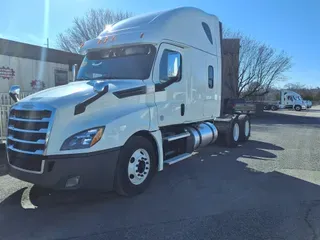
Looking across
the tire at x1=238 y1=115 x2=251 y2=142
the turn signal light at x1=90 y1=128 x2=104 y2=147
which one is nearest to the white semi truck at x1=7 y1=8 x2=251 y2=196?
the turn signal light at x1=90 y1=128 x2=104 y2=147

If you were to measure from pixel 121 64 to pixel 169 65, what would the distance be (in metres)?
0.96

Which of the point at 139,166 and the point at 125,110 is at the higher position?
the point at 125,110

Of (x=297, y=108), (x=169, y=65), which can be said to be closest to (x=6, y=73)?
(x=169, y=65)

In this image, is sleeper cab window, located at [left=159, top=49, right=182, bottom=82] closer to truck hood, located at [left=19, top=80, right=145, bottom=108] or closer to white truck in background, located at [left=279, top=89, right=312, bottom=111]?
truck hood, located at [left=19, top=80, right=145, bottom=108]

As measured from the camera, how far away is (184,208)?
14.2 ft

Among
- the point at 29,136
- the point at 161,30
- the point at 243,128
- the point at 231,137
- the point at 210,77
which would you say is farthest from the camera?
the point at 243,128

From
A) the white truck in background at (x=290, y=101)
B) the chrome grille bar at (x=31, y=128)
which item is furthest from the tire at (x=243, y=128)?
the white truck in background at (x=290, y=101)

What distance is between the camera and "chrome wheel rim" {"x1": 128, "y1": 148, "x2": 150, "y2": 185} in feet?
15.5

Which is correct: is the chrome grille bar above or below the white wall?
below

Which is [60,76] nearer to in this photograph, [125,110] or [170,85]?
[170,85]

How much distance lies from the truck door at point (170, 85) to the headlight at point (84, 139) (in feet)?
5.52

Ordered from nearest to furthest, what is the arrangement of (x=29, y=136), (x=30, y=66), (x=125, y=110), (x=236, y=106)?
(x=29, y=136) → (x=125, y=110) → (x=236, y=106) → (x=30, y=66)

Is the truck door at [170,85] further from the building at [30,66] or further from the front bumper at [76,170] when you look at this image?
the building at [30,66]

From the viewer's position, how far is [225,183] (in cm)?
555
